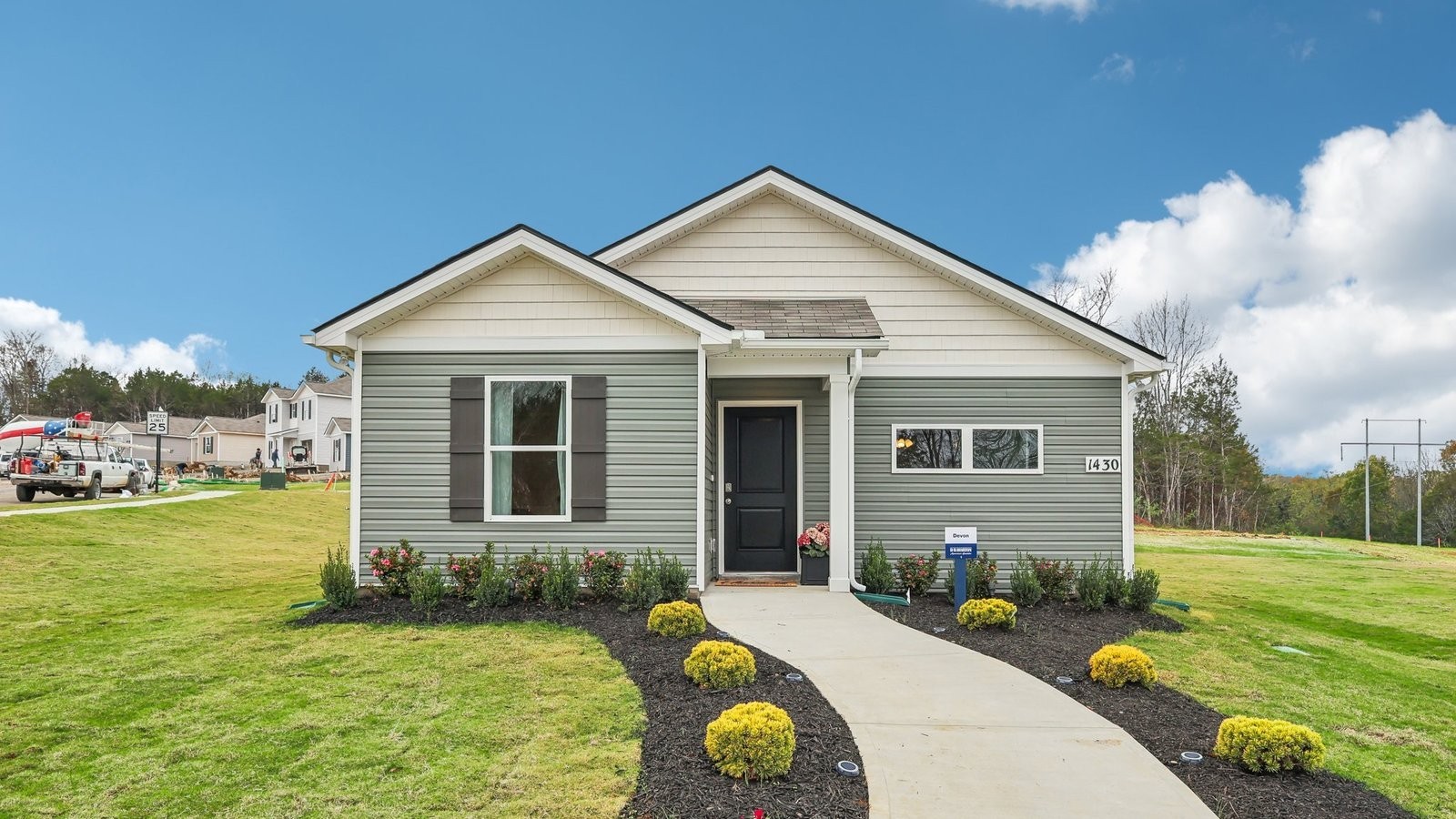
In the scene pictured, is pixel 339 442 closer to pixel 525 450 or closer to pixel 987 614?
pixel 525 450

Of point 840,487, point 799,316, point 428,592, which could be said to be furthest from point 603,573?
point 799,316

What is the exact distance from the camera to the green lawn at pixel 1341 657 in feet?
15.0

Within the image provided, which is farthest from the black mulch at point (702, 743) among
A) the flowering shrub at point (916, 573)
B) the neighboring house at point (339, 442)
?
the neighboring house at point (339, 442)

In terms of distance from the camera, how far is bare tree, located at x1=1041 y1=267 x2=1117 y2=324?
29.9 meters

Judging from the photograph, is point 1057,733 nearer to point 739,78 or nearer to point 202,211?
point 739,78

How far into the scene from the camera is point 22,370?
48500 mm

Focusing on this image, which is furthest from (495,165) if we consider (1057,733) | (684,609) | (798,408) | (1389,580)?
(1389,580)

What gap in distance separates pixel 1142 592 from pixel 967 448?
8.04 feet

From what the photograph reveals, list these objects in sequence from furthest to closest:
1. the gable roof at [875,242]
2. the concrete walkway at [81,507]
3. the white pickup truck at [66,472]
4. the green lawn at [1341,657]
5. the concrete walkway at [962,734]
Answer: the white pickup truck at [66,472], the concrete walkway at [81,507], the gable roof at [875,242], the green lawn at [1341,657], the concrete walkway at [962,734]

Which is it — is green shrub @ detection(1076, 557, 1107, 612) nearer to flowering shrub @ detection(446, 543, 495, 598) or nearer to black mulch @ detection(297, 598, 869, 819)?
black mulch @ detection(297, 598, 869, 819)

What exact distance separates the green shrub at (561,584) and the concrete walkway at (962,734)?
1608 millimetres

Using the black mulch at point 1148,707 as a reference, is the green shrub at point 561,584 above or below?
above

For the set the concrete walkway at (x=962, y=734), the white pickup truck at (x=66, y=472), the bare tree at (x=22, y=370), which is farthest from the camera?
the bare tree at (x=22, y=370)

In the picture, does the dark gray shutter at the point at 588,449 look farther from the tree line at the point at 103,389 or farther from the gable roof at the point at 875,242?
the tree line at the point at 103,389
